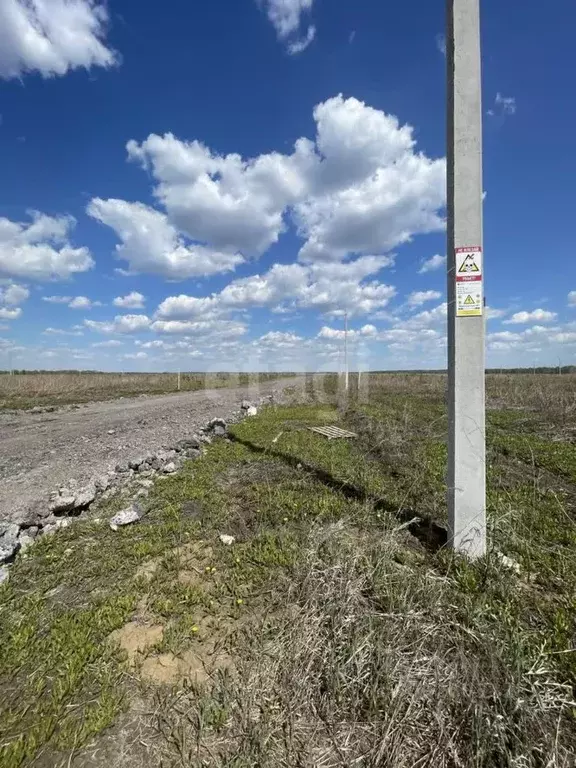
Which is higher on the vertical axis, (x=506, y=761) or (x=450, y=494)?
(x=450, y=494)

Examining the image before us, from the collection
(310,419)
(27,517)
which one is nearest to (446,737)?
(27,517)

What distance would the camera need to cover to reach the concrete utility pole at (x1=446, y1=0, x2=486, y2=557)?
268 centimetres

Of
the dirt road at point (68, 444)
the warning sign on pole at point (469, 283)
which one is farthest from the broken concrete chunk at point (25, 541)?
the warning sign on pole at point (469, 283)

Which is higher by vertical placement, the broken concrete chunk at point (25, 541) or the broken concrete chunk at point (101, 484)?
the broken concrete chunk at point (101, 484)

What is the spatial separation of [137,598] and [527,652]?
236cm

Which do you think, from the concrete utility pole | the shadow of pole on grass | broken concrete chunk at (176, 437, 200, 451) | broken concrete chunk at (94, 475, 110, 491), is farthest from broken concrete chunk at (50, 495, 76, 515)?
the concrete utility pole

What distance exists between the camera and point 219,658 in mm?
2008

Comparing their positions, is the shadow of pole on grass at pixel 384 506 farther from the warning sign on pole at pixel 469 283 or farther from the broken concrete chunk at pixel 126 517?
the broken concrete chunk at pixel 126 517

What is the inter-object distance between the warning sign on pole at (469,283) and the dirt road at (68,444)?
14.9 feet

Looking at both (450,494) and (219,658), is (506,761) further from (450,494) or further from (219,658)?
(450,494)

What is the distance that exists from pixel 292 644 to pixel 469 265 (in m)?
2.73

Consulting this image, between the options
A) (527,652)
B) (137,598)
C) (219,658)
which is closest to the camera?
(527,652)

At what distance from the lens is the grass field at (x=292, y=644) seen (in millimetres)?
1509

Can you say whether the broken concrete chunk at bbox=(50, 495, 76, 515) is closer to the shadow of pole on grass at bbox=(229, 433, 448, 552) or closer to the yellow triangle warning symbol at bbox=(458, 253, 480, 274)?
the shadow of pole on grass at bbox=(229, 433, 448, 552)
